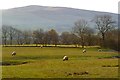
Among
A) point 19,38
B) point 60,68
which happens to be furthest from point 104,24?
point 60,68

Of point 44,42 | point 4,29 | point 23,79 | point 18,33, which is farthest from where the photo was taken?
point 18,33

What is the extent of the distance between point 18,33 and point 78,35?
5417cm

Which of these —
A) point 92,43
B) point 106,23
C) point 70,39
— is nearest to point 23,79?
point 92,43

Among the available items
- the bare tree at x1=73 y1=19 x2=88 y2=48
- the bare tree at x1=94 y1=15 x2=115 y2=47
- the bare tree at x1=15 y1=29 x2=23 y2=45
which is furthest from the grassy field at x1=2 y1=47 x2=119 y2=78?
the bare tree at x1=15 y1=29 x2=23 y2=45

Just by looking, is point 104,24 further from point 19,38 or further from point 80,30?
point 19,38

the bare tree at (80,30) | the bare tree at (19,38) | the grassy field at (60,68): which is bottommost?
the grassy field at (60,68)

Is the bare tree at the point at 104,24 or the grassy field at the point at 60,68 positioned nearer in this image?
the grassy field at the point at 60,68

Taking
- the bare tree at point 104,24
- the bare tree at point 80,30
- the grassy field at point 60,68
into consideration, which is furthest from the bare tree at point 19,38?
the grassy field at point 60,68

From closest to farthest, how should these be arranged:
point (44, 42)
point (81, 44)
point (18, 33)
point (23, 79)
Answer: point (23, 79) < point (81, 44) < point (44, 42) < point (18, 33)

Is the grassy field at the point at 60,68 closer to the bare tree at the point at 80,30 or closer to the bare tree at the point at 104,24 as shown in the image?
the bare tree at the point at 104,24

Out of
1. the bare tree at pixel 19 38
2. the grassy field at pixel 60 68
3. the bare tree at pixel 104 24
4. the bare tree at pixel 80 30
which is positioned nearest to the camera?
the grassy field at pixel 60 68

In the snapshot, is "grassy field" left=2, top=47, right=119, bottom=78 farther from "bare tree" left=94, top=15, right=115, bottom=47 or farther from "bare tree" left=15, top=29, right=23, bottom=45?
"bare tree" left=15, top=29, right=23, bottom=45

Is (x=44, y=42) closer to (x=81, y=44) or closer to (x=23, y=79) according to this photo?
(x=81, y=44)

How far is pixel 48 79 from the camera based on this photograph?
20.6 meters
